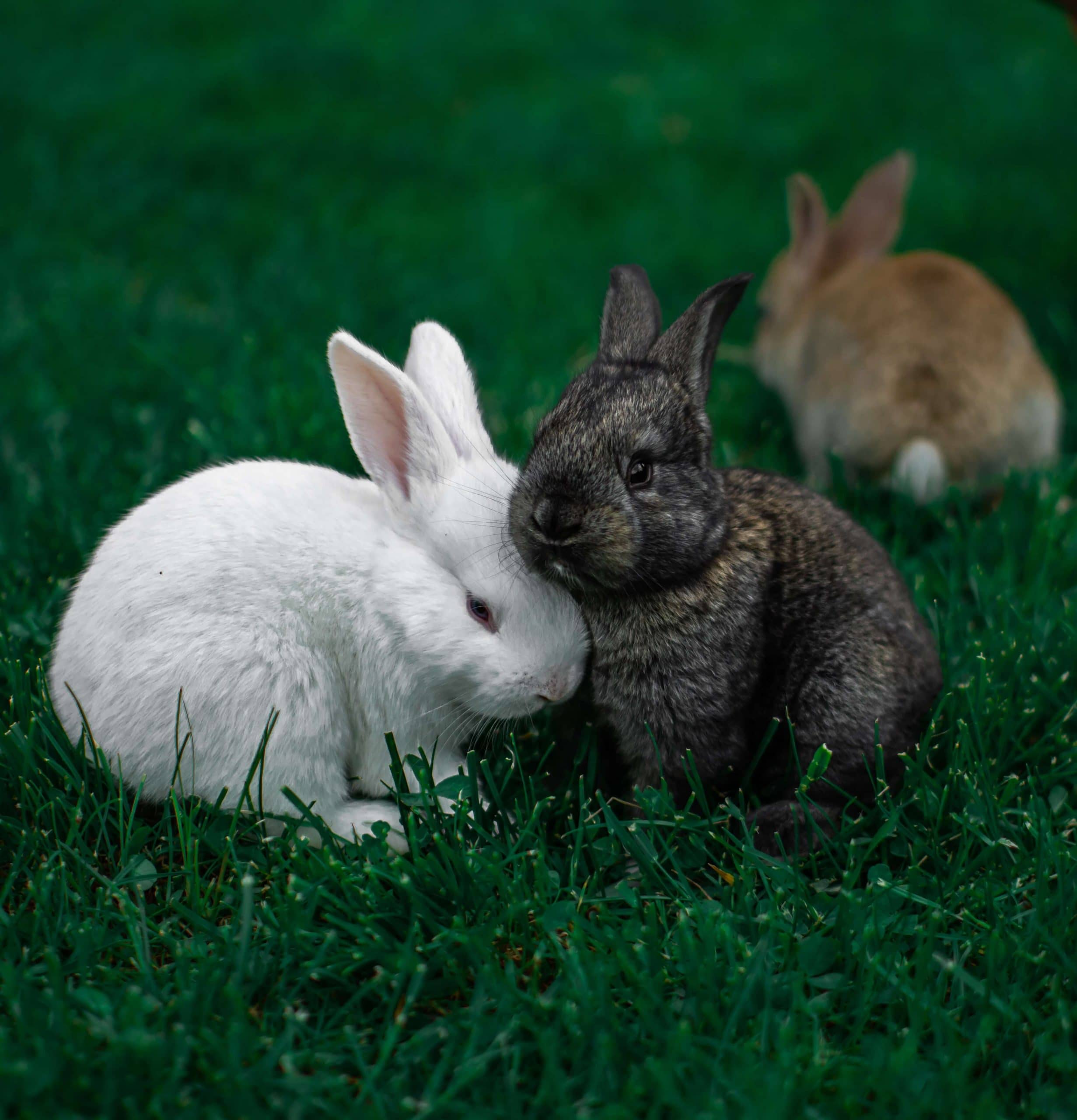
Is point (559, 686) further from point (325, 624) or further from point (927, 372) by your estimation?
point (927, 372)

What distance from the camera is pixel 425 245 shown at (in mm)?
6547

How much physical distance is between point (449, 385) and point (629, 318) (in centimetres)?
52

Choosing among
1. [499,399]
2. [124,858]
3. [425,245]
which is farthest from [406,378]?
[425,245]

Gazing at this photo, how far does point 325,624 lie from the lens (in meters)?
2.79

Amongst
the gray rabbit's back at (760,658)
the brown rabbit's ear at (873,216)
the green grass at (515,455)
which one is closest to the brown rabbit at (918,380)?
the green grass at (515,455)

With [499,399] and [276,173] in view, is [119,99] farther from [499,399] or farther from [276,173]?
[499,399]

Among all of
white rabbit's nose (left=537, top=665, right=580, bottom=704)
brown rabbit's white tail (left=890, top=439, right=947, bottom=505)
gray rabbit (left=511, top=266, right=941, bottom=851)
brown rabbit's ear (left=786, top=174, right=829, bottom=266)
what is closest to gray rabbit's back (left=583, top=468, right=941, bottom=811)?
gray rabbit (left=511, top=266, right=941, bottom=851)

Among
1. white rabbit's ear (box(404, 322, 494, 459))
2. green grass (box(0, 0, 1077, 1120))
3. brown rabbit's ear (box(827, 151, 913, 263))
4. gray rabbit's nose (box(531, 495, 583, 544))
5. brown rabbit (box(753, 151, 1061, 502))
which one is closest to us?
green grass (box(0, 0, 1077, 1120))

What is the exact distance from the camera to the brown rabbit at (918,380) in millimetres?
4473

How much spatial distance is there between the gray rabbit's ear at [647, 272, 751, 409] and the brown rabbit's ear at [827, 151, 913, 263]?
3.75m

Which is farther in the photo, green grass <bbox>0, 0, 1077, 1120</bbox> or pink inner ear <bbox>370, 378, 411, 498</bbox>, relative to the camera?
pink inner ear <bbox>370, 378, 411, 498</bbox>

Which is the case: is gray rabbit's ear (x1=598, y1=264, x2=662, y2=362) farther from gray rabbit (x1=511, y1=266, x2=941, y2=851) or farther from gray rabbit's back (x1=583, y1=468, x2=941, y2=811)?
gray rabbit's back (x1=583, y1=468, x2=941, y2=811)

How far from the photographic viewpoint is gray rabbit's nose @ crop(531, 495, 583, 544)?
2602 millimetres

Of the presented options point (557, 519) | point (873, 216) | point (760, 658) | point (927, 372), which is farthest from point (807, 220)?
point (557, 519)
